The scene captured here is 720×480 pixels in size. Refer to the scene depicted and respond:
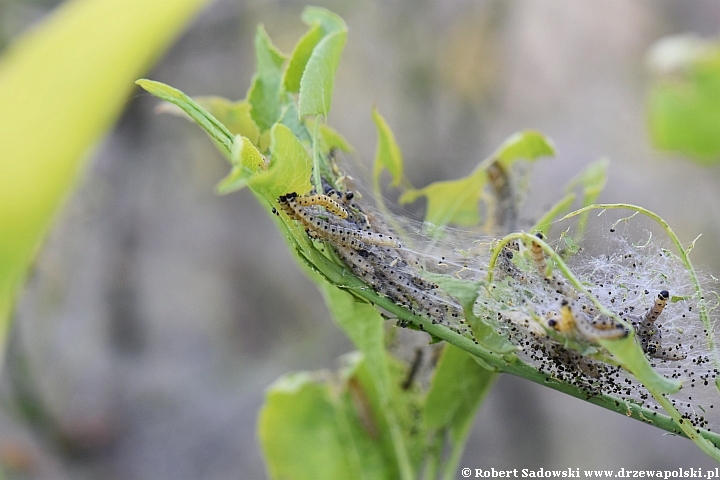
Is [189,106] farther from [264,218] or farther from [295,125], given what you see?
[264,218]

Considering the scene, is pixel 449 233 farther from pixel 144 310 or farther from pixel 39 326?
pixel 144 310

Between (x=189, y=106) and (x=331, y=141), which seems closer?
(x=189, y=106)

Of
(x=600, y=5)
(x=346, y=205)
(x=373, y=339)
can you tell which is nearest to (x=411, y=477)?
(x=373, y=339)

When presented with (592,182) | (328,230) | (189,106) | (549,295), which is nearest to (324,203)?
(328,230)

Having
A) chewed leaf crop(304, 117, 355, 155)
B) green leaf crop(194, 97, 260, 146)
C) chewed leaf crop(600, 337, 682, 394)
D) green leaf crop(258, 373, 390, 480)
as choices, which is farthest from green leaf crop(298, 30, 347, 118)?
green leaf crop(258, 373, 390, 480)

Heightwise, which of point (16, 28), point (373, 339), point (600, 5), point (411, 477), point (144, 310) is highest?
point (600, 5)

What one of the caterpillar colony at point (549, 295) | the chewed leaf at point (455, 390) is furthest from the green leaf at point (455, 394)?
the caterpillar colony at point (549, 295)

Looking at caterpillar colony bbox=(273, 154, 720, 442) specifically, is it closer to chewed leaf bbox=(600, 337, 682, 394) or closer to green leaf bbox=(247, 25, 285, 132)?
chewed leaf bbox=(600, 337, 682, 394)

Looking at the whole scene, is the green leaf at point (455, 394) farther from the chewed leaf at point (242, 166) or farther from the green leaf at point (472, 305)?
the chewed leaf at point (242, 166)
